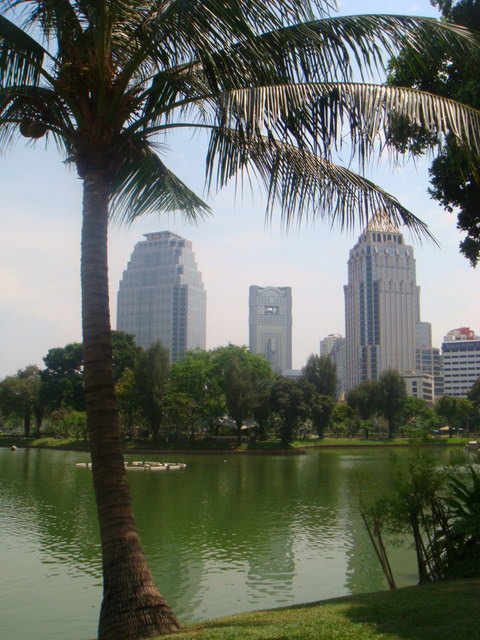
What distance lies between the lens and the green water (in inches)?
388

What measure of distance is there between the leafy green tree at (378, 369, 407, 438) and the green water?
4852 centimetres

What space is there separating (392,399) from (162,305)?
56480 mm

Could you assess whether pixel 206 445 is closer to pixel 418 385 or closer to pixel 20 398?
pixel 20 398

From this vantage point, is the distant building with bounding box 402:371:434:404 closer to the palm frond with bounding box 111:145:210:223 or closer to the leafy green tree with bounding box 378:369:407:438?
the leafy green tree with bounding box 378:369:407:438

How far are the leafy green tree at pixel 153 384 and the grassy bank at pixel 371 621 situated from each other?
5007 centimetres

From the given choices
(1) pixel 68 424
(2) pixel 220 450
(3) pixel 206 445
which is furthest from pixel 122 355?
(2) pixel 220 450

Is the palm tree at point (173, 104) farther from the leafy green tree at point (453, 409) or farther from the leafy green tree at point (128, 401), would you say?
the leafy green tree at point (453, 409)

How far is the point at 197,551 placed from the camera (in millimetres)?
13422

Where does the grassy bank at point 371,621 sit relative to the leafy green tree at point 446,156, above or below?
below

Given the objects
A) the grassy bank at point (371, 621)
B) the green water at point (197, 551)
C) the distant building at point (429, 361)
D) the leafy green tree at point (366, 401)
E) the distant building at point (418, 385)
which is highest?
the distant building at point (429, 361)

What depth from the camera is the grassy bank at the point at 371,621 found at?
489 cm

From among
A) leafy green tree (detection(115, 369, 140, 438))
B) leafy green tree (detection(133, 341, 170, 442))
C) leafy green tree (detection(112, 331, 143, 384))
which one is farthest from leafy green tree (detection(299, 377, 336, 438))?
leafy green tree (detection(112, 331, 143, 384))

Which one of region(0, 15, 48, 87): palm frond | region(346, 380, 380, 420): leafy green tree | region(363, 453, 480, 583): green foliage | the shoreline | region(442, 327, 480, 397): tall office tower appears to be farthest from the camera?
region(442, 327, 480, 397): tall office tower

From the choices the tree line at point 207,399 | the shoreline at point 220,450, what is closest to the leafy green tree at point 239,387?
the tree line at point 207,399
